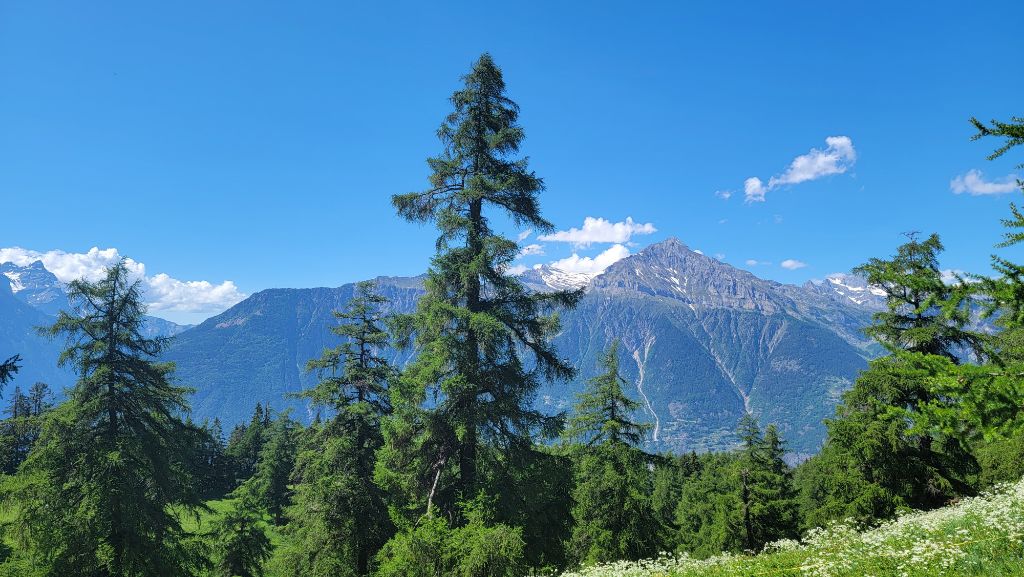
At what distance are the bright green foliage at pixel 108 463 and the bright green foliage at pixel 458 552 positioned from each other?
10.4m

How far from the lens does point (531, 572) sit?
1235 centimetres

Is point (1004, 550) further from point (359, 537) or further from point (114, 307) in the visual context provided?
point (114, 307)

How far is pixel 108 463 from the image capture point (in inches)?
625

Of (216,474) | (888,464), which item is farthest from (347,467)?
(216,474)

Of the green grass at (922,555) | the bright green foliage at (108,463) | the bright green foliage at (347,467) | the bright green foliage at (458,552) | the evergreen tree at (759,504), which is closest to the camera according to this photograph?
the green grass at (922,555)

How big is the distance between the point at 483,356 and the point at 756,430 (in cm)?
2642

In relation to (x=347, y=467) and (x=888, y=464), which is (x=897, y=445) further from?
(x=347, y=467)

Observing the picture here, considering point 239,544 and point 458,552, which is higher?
point 458,552

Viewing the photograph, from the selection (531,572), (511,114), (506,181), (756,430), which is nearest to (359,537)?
(531,572)

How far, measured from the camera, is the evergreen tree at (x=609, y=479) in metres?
24.1

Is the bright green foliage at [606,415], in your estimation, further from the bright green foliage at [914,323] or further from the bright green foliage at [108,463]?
the bright green foliage at [108,463]

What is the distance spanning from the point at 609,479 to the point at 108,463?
2018cm

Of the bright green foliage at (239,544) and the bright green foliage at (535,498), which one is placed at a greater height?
the bright green foliage at (535,498)

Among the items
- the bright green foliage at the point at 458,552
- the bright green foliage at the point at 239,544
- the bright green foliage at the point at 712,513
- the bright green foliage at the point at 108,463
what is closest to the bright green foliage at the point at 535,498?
the bright green foliage at the point at 458,552
